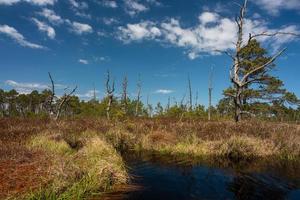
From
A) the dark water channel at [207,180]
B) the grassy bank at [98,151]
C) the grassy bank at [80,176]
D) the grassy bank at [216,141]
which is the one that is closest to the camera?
the grassy bank at [80,176]

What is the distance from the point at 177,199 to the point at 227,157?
589cm

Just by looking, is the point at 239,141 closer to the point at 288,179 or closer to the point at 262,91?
the point at 288,179

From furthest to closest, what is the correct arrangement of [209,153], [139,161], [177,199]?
[209,153] → [139,161] → [177,199]

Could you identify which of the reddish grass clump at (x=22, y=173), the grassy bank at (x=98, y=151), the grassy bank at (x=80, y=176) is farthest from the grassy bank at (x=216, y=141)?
the reddish grass clump at (x=22, y=173)

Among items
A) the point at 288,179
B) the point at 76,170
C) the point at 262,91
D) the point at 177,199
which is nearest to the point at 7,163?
the point at 76,170

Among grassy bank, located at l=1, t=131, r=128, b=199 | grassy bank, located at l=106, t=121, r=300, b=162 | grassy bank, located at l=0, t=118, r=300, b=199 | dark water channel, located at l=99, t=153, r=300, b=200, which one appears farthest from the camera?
grassy bank, located at l=106, t=121, r=300, b=162

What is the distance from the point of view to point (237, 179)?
30.8 ft

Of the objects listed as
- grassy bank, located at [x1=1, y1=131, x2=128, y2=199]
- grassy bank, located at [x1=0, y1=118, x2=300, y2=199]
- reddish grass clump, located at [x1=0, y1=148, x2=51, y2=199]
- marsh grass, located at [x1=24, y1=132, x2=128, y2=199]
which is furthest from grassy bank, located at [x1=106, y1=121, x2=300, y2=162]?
reddish grass clump, located at [x1=0, y1=148, x2=51, y2=199]

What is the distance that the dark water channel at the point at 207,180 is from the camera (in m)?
7.79

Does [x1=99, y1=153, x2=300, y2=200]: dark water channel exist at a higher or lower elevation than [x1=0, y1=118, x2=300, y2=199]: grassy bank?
lower

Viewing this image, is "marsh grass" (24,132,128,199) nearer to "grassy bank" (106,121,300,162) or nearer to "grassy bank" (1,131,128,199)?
"grassy bank" (1,131,128,199)

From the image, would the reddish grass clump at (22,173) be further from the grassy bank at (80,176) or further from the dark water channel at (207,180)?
the dark water channel at (207,180)

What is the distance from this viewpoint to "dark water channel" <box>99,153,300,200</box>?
25.6 feet

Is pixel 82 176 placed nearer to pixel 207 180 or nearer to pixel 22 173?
pixel 22 173
